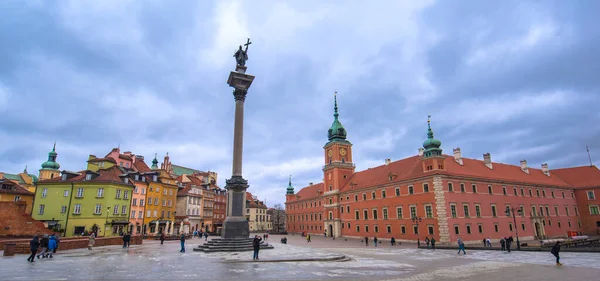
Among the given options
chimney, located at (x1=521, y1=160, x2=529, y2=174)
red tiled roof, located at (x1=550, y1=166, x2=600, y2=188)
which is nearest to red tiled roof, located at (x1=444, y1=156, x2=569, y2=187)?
chimney, located at (x1=521, y1=160, x2=529, y2=174)

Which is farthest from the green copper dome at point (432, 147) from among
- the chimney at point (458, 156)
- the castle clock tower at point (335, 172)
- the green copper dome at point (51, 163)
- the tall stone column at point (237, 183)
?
the green copper dome at point (51, 163)

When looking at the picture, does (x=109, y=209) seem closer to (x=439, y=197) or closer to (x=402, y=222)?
(x=402, y=222)

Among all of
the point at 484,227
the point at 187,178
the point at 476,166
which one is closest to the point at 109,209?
the point at 187,178

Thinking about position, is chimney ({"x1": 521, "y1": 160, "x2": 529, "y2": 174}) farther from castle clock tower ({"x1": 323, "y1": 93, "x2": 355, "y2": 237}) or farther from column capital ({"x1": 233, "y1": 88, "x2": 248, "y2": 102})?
column capital ({"x1": 233, "y1": 88, "x2": 248, "y2": 102})

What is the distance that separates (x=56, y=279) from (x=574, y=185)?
84115 mm

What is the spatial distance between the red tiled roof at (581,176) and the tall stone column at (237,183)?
7073 centimetres

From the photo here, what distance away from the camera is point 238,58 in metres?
31.7

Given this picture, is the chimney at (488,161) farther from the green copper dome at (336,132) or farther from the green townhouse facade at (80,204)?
the green townhouse facade at (80,204)

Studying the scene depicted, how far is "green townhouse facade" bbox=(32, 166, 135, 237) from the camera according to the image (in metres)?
45.9

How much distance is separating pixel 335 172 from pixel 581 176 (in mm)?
50618

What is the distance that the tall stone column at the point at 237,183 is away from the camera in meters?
26.0

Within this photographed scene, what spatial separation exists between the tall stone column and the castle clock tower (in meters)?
44.5

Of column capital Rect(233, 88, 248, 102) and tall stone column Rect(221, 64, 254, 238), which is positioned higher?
column capital Rect(233, 88, 248, 102)

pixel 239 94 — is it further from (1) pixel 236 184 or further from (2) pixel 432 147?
(2) pixel 432 147
